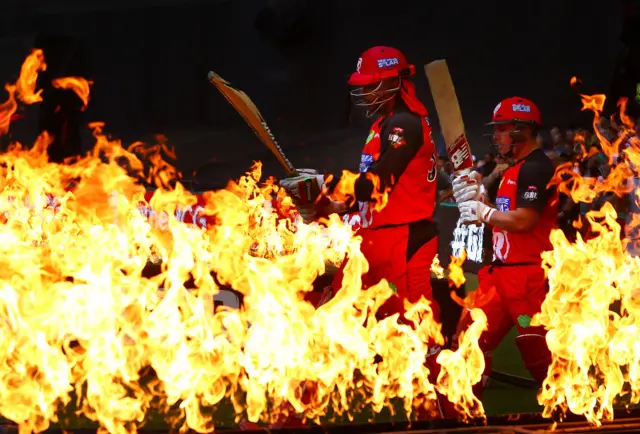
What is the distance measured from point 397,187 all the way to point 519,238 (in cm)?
83

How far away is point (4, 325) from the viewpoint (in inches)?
208

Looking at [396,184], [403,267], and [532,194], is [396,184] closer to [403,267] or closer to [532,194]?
[403,267]

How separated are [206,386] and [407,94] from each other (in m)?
1.90

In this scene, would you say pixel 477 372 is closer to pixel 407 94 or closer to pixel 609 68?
pixel 407 94

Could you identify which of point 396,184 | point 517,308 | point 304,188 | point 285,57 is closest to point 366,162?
point 396,184

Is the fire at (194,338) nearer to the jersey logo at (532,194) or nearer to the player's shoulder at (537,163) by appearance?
the jersey logo at (532,194)

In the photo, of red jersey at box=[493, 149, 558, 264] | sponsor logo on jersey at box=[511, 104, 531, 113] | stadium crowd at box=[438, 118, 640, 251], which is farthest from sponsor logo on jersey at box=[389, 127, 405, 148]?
stadium crowd at box=[438, 118, 640, 251]

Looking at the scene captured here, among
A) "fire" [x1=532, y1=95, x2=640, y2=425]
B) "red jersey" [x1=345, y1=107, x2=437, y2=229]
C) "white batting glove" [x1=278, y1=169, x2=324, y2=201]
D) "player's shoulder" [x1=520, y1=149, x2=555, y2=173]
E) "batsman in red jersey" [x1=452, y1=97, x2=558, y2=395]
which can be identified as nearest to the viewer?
"fire" [x1=532, y1=95, x2=640, y2=425]

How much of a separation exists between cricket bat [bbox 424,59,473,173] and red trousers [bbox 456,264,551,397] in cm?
69

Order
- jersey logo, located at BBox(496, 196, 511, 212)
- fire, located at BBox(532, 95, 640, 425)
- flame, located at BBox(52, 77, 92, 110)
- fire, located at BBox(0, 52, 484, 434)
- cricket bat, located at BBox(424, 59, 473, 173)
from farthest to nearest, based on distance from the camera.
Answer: flame, located at BBox(52, 77, 92, 110) → jersey logo, located at BBox(496, 196, 511, 212) → cricket bat, located at BBox(424, 59, 473, 173) → fire, located at BBox(532, 95, 640, 425) → fire, located at BBox(0, 52, 484, 434)

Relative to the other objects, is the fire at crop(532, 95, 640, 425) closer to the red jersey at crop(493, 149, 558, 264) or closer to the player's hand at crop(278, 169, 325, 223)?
the red jersey at crop(493, 149, 558, 264)

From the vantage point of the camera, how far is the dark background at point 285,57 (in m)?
16.3

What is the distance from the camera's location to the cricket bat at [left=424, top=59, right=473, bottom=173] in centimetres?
495

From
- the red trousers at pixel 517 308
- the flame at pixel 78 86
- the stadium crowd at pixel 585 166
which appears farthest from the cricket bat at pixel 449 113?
the flame at pixel 78 86
